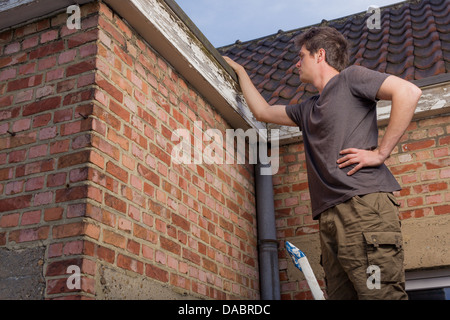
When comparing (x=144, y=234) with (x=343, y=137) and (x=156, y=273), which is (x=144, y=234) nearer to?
(x=156, y=273)

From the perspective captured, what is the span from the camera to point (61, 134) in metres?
2.66

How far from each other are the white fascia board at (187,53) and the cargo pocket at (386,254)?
178 cm

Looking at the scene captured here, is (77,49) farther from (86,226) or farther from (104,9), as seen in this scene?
(86,226)

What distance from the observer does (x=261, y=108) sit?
11.6 feet

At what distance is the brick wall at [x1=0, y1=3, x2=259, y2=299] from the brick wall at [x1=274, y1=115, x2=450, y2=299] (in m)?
0.96

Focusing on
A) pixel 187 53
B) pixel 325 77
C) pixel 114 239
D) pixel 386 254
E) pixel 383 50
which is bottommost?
pixel 386 254

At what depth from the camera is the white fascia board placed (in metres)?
3.07

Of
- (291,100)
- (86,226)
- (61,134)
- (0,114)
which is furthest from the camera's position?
(291,100)

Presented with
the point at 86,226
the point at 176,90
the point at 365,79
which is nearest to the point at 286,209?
the point at 176,90

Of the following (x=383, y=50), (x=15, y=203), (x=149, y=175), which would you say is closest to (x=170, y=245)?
(x=149, y=175)

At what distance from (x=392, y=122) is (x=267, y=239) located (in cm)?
204

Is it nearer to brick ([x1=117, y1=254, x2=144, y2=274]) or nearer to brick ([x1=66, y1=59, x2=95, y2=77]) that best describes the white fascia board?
brick ([x1=66, y1=59, x2=95, y2=77])

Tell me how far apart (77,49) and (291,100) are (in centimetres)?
216

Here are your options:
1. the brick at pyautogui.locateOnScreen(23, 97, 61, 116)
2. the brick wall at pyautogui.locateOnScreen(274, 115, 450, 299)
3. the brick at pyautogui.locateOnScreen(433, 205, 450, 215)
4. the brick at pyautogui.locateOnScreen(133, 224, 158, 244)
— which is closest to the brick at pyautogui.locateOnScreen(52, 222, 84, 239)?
the brick at pyautogui.locateOnScreen(133, 224, 158, 244)
